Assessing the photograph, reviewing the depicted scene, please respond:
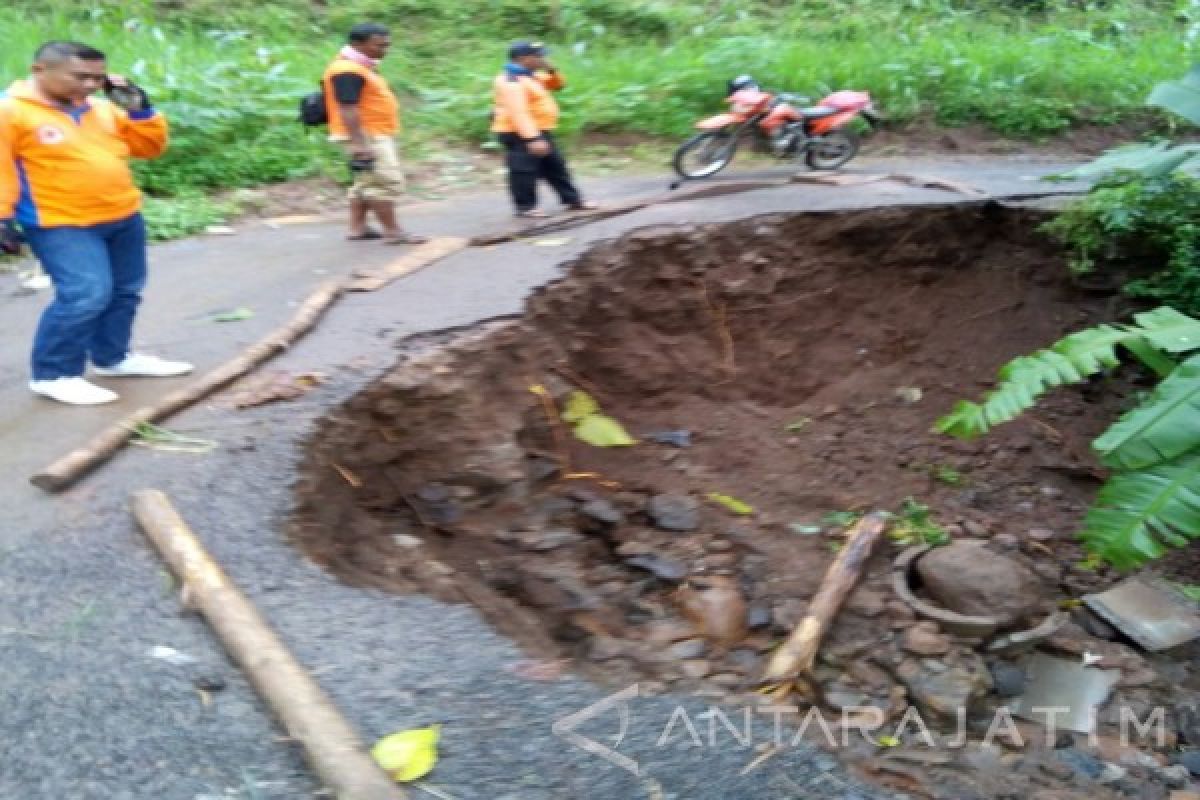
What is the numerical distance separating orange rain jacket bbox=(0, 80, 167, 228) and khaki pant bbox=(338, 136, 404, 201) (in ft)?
8.71

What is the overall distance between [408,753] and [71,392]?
3.04m

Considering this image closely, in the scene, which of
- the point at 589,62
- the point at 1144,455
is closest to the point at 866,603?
the point at 1144,455

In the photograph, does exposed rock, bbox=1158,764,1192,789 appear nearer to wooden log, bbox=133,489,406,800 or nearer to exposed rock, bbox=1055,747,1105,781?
exposed rock, bbox=1055,747,1105,781

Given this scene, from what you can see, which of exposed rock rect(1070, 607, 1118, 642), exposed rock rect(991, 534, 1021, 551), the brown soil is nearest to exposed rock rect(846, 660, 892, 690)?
the brown soil

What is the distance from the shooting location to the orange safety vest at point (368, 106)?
720 centimetres

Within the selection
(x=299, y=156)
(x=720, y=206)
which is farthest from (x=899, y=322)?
(x=299, y=156)

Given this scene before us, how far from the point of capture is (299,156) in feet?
32.6

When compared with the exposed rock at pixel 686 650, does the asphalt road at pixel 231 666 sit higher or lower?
higher

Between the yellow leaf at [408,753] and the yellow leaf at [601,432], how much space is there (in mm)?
3819

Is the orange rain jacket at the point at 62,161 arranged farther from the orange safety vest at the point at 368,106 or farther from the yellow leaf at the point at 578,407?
the yellow leaf at the point at 578,407

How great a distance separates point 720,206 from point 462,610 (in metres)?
5.26

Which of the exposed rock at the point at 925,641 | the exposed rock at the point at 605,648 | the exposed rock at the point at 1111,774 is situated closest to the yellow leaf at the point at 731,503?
the exposed rock at the point at 925,641

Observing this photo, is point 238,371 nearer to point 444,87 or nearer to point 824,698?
point 824,698

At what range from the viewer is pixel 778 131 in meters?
9.65
